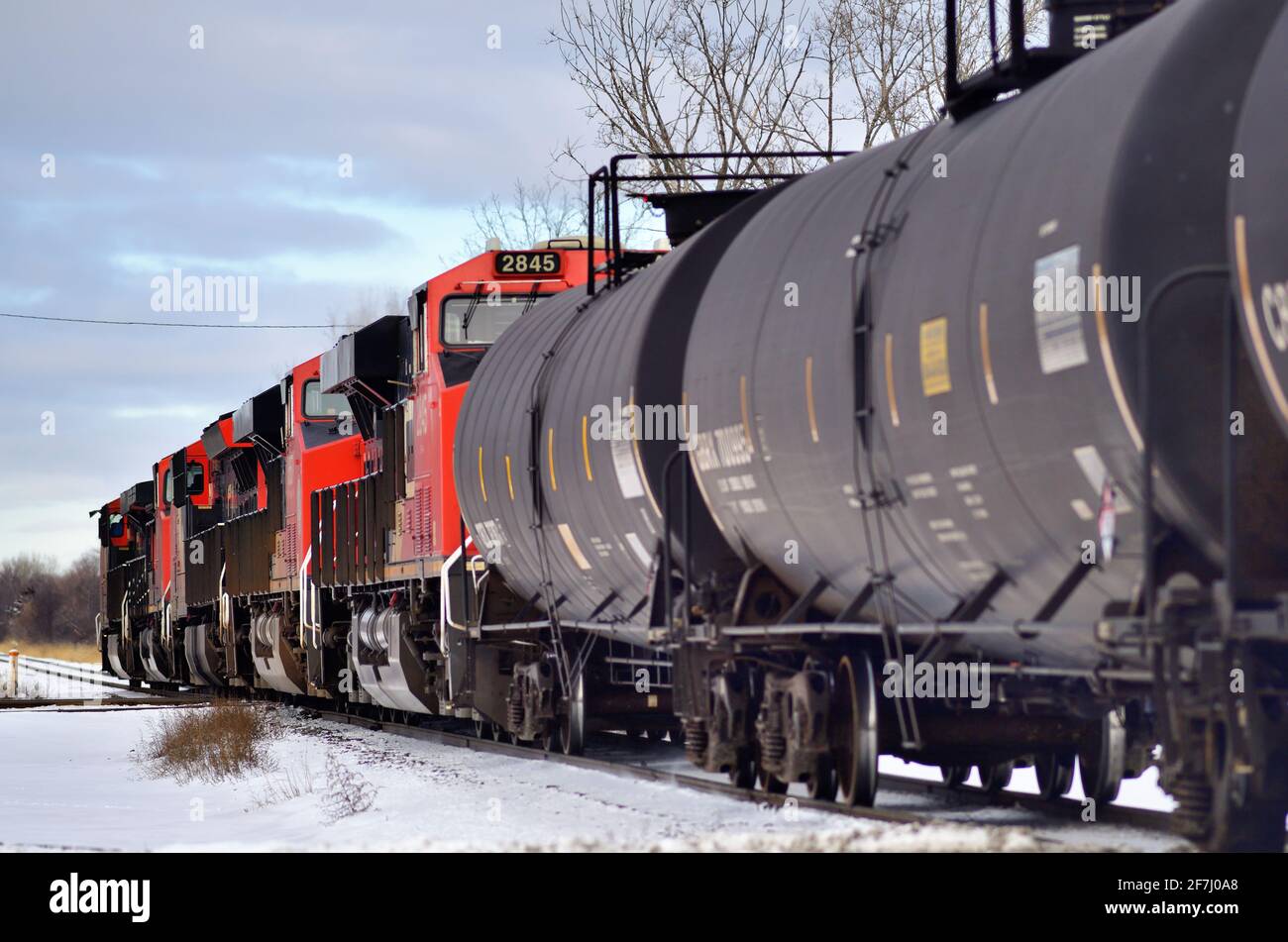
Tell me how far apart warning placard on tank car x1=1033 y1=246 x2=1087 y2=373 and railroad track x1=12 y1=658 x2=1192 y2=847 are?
8.98 ft

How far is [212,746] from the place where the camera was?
18547 mm

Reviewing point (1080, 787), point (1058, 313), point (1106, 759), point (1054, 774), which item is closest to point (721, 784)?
point (1054, 774)

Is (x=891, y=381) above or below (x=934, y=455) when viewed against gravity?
above

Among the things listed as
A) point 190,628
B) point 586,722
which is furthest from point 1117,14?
point 190,628

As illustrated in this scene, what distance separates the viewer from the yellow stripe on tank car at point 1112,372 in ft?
20.4

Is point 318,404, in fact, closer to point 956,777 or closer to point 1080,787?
point 1080,787

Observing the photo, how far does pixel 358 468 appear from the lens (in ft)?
75.8

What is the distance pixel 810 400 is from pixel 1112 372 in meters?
2.85

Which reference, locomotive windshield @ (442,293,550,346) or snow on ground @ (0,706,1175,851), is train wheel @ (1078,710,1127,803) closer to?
snow on ground @ (0,706,1175,851)

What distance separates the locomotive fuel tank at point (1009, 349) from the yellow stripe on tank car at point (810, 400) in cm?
2
